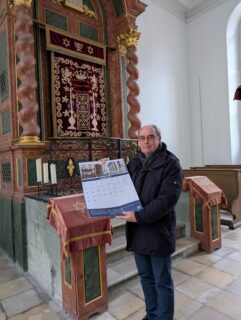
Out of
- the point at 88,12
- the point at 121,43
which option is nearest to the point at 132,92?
the point at 121,43

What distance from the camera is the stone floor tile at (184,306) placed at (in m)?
1.97

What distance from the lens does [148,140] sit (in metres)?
1.55

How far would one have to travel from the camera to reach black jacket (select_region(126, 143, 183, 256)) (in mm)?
1442

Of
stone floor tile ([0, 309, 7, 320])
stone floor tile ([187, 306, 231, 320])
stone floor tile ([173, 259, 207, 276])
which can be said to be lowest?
stone floor tile ([187, 306, 231, 320])

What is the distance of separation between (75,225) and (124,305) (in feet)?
2.73

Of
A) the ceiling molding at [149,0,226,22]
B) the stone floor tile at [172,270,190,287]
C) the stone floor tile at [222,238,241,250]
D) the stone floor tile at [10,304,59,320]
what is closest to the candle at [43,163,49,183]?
the stone floor tile at [10,304,59,320]

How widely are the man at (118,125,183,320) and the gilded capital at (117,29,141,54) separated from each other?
3.23 m

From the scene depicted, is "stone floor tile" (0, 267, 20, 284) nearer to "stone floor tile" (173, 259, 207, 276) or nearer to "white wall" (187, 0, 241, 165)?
"stone floor tile" (173, 259, 207, 276)

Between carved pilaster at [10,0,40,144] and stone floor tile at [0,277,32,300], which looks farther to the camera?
carved pilaster at [10,0,40,144]

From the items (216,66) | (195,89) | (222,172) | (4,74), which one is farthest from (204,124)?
(4,74)

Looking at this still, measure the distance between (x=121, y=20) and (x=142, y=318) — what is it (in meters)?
4.18

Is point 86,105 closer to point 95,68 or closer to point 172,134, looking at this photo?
point 95,68

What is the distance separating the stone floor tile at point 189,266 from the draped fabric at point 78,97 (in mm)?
2236

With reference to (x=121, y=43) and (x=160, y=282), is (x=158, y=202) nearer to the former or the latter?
(x=160, y=282)
